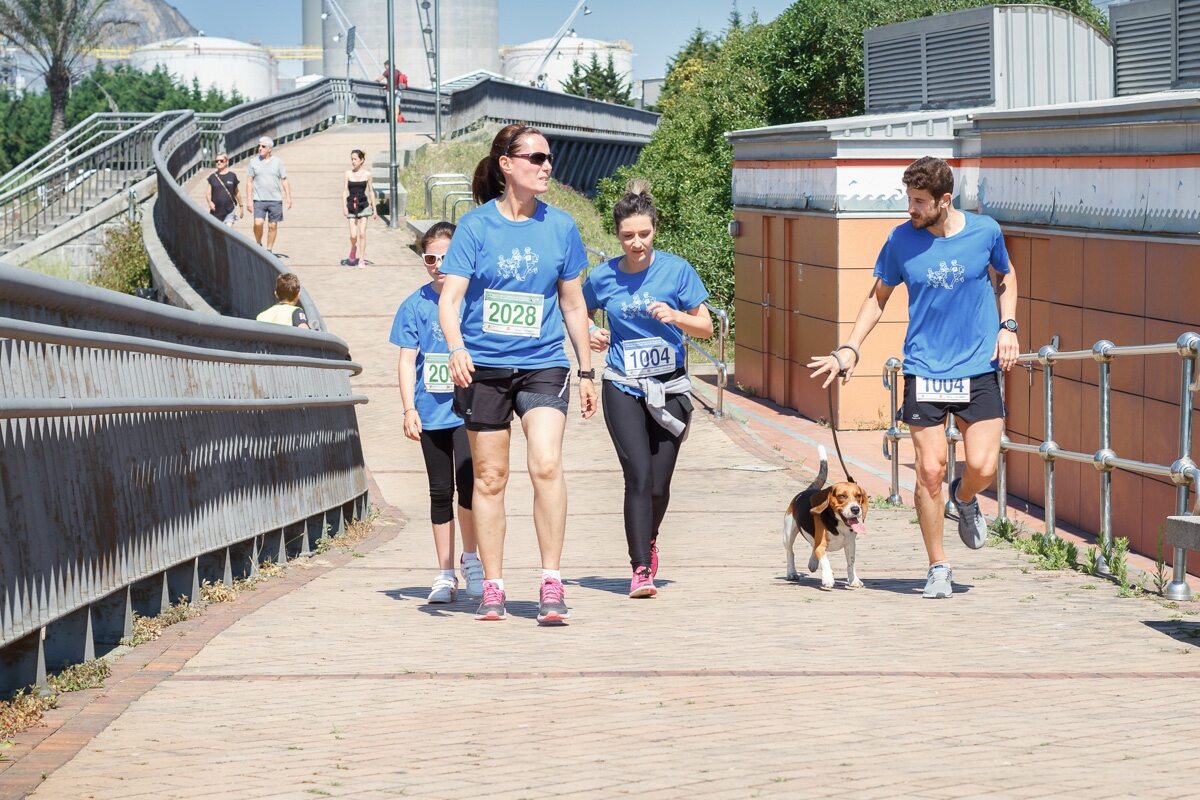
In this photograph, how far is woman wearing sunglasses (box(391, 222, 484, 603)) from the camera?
7430 mm

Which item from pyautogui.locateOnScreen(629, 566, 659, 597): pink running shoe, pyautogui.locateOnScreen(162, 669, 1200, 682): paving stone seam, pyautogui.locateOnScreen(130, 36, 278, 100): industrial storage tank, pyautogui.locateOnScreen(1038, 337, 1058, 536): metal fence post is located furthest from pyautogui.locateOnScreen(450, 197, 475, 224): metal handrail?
pyautogui.locateOnScreen(130, 36, 278, 100): industrial storage tank

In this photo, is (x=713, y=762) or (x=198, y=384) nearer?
(x=713, y=762)

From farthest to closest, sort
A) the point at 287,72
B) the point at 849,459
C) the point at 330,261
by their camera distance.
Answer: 1. the point at 287,72
2. the point at 330,261
3. the point at 849,459

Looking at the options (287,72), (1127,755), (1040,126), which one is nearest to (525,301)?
(1127,755)

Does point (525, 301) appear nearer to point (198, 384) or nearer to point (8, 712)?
point (198, 384)

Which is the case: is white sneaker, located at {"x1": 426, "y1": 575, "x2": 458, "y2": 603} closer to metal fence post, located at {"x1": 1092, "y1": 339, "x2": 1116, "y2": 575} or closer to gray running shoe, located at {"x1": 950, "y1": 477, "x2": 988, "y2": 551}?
gray running shoe, located at {"x1": 950, "y1": 477, "x2": 988, "y2": 551}

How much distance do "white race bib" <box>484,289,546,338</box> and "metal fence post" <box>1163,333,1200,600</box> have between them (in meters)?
2.95

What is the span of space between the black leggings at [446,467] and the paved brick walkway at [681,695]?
0.49 meters

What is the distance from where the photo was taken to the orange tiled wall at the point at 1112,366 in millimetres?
10250

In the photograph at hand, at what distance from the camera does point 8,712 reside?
14.9 ft

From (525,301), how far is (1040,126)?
286 inches

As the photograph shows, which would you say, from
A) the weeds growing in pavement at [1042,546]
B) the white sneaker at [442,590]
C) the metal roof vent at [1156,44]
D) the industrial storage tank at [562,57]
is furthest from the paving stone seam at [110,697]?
the industrial storage tank at [562,57]

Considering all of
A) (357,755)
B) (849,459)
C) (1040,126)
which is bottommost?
(849,459)

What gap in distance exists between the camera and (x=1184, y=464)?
277 inches
